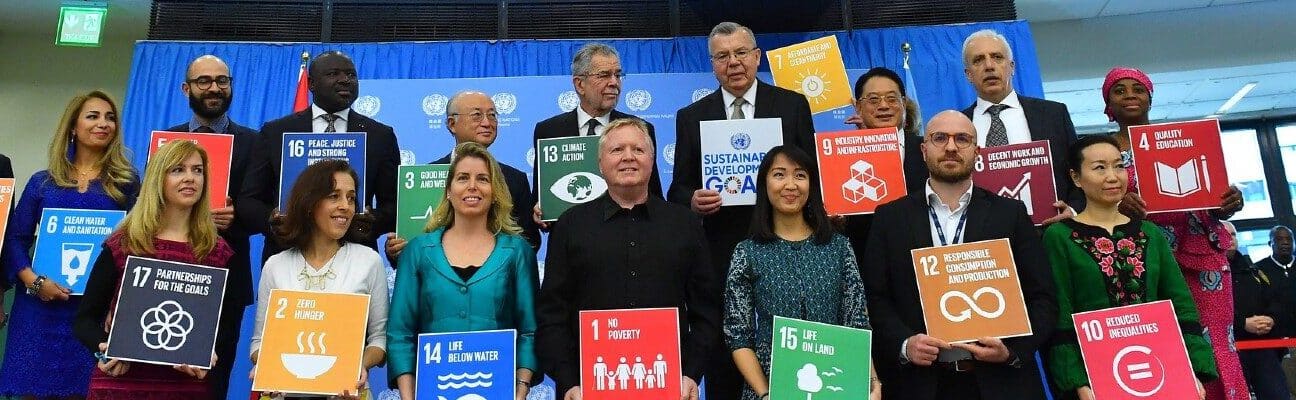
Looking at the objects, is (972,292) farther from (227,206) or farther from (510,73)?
(510,73)

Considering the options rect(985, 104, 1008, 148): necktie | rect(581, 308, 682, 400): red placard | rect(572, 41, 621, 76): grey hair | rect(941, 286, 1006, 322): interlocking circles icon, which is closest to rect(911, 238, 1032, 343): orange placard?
rect(941, 286, 1006, 322): interlocking circles icon

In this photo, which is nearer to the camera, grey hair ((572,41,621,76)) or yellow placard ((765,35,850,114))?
grey hair ((572,41,621,76))

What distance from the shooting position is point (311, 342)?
105 inches

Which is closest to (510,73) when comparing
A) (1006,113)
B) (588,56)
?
(588,56)

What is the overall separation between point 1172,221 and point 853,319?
167cm

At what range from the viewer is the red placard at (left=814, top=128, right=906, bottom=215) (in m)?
3.26

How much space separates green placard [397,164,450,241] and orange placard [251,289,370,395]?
28.0 inches

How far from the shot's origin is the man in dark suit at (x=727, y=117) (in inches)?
136

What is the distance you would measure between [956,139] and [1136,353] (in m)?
0.86

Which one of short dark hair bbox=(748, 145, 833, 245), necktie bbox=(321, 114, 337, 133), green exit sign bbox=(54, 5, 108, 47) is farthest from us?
green exit sign bbox=(54, 5, 108, 47)

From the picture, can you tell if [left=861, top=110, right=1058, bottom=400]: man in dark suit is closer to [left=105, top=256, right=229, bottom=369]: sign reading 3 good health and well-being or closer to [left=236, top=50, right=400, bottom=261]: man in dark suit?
[left=236, top=50, right=400, bottom=261]: man in dark suit

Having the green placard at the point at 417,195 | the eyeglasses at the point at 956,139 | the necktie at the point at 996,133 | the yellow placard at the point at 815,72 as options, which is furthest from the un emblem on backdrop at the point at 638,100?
the eyeglasses at the point at 956,139

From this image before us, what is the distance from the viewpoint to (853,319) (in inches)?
112

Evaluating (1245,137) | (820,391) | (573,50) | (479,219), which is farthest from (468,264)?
(1245,137)
